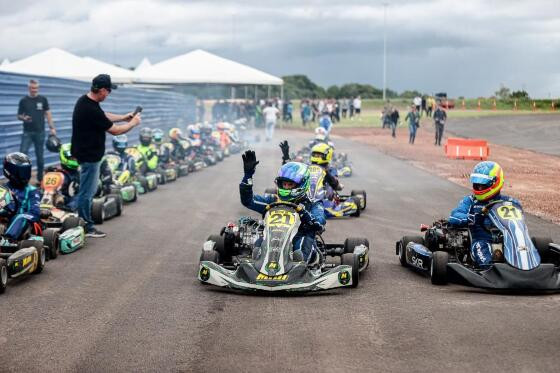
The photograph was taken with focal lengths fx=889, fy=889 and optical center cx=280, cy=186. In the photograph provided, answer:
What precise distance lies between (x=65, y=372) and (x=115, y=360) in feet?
1.22

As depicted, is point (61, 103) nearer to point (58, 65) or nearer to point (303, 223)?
point (58, 65)

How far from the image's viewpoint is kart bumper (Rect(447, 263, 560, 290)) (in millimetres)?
7801

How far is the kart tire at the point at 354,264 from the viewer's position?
27.1 feet

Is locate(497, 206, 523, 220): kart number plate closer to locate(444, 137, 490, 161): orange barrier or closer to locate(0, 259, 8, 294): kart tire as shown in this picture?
locate(0, 259, 8, 294): kart tire

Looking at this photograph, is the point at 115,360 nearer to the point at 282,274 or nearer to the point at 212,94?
the point at 282,274

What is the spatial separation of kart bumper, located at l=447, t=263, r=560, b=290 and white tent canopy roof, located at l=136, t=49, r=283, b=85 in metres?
32.6

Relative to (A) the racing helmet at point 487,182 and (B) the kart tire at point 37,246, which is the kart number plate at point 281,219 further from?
(B) the kart tire at point 37,246

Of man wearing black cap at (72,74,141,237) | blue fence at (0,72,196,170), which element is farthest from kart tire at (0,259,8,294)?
blue fence at (0,72,196,170)

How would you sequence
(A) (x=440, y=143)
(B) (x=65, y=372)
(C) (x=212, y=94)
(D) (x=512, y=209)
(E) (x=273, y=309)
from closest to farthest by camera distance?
(B) (x=65, y=372) → (E) (x=273, y=309) → (D) (x=512, y=209) → (A) (x=440, y=143) → (C) (x=212, y=94)

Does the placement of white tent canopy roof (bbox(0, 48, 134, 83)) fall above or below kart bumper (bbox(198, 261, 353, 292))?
above

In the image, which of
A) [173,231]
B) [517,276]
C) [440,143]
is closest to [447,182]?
[173,231]

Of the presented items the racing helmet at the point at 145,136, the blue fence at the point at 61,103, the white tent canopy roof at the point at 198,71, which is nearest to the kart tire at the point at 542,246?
the racing helmet at the point at 145,136

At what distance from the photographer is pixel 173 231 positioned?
12336 mm

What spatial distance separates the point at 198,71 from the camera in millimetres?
40938
